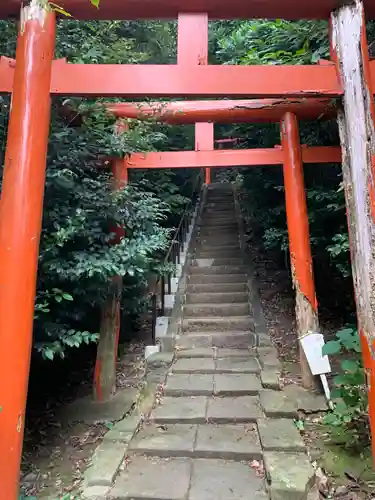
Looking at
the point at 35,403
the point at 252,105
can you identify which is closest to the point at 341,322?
the point at 252,105

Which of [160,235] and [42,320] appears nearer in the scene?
[42,320]

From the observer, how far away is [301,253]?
4.60 metres

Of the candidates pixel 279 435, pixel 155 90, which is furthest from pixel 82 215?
pixel 279 435

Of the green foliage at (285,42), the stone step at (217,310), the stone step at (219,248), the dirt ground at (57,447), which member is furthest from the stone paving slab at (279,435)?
the stone step at (219,248)

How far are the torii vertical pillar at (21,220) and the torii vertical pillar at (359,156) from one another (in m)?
2.24

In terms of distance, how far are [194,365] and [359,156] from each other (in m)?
3.19

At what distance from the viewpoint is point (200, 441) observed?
3355 mm

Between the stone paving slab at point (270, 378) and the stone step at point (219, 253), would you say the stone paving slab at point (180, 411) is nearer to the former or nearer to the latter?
the stone paving slab at point (270, 378)

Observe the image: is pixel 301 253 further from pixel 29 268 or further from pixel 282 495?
pixel 29 268

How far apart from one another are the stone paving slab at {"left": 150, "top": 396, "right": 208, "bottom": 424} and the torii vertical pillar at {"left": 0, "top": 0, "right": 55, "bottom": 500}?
5.44 ft

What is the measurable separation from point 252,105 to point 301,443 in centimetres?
360

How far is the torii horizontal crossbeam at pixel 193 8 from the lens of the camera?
2.90 metres

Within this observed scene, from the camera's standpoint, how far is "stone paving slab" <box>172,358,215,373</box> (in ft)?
15.5

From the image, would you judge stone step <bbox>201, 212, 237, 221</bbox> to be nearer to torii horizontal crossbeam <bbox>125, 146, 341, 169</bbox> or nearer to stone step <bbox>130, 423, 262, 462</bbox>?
torii horizontal crossbeam <bbox>125, 146, 341, 169</bbox>
